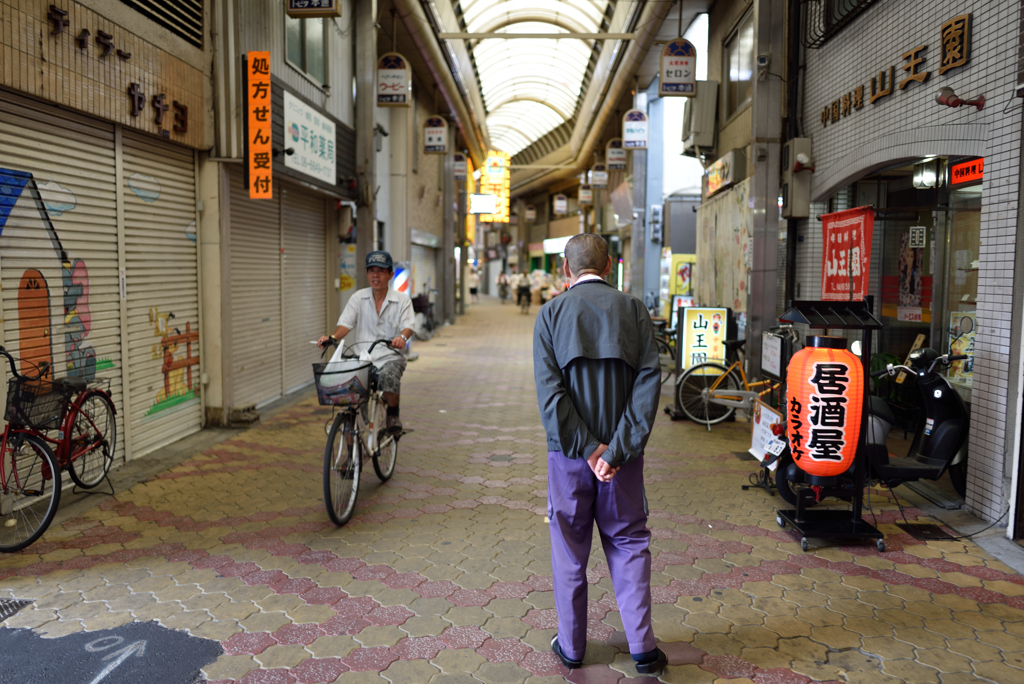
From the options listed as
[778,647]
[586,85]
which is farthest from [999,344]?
[586,85]

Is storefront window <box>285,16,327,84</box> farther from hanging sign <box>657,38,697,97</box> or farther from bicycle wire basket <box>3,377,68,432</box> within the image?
bicycle wire basket <box>3,377,68,432</box>

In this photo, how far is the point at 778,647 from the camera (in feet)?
11.1

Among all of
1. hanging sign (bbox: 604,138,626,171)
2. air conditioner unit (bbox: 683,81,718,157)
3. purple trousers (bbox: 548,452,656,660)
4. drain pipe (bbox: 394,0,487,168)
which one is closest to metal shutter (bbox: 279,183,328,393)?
drain pipe (bbox: 394,0,487,168)

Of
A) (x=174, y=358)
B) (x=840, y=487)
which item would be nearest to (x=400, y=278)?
(x=174, y=358)

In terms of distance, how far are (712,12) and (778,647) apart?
1269 cm

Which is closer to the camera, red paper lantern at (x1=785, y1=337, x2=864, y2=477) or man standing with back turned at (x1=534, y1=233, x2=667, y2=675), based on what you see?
man standing with back turned at (x1=534, y1=233, x2=667, y2=675)

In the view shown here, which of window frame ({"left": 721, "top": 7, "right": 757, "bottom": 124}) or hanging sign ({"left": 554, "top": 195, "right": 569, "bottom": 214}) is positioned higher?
hanging sign ({"left": 554, "top": 195, "right": 569, "bottom": 214})

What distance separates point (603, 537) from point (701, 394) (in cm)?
542

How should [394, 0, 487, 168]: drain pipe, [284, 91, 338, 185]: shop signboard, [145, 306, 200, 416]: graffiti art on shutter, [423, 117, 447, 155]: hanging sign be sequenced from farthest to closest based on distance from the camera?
1. [423, 117, 447, 155]: hanging sign
2. [394, 0, 487, 168]: drain pipe
3. [284, 91, 338, 185]: shop signboard
4. [145, 306, 200, 416]: graffiti art on shutter

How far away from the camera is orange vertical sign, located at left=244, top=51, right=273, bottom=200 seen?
7512mm

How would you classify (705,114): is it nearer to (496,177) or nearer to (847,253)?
(847,253)

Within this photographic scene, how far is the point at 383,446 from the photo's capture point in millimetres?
5816

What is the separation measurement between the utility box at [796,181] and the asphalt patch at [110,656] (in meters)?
7.96

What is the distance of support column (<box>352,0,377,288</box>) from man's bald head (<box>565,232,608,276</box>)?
378 inches
